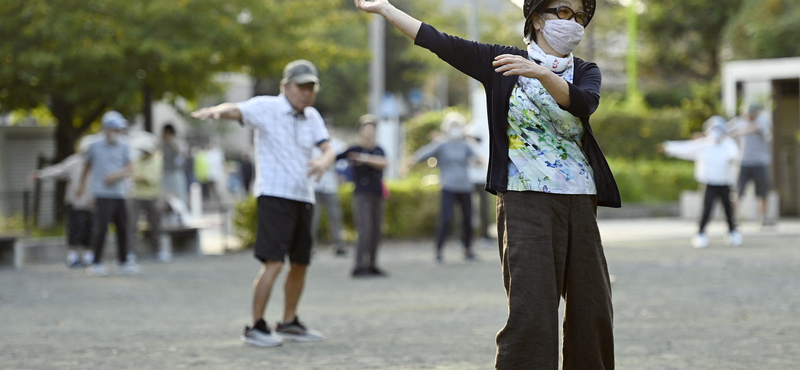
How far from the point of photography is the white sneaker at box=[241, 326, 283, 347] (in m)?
6.49

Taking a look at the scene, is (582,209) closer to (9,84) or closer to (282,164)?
(282,164)

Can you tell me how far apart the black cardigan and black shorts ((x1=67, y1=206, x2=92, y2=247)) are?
1001 centimetres

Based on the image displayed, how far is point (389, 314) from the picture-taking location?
26.3ft

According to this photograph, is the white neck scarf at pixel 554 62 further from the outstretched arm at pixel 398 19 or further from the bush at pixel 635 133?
the bush at pixel 635 133

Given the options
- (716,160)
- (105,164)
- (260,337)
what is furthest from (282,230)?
(716,160)

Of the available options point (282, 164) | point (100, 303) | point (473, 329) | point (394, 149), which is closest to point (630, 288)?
point (473, 329)

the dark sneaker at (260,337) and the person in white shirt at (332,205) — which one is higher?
the person in white shirt at (332,205)

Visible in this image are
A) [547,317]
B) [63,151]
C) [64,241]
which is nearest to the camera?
[547,317]

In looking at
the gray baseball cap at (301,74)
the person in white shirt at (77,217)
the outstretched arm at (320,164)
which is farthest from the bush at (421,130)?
the outstretched arm at (320,164)

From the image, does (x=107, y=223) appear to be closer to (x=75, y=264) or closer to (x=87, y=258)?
(x=87, y=258)

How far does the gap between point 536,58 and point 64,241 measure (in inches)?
454

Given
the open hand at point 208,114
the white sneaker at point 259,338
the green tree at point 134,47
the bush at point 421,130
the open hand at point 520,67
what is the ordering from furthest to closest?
the bush at point 421,130
the green tree at point 134,47
the white sneaker at point 259,338
the open hand at point 208,114
the open hand at point 520,67

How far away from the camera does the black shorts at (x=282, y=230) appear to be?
21.6 feet

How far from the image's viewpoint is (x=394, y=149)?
26.7 m
